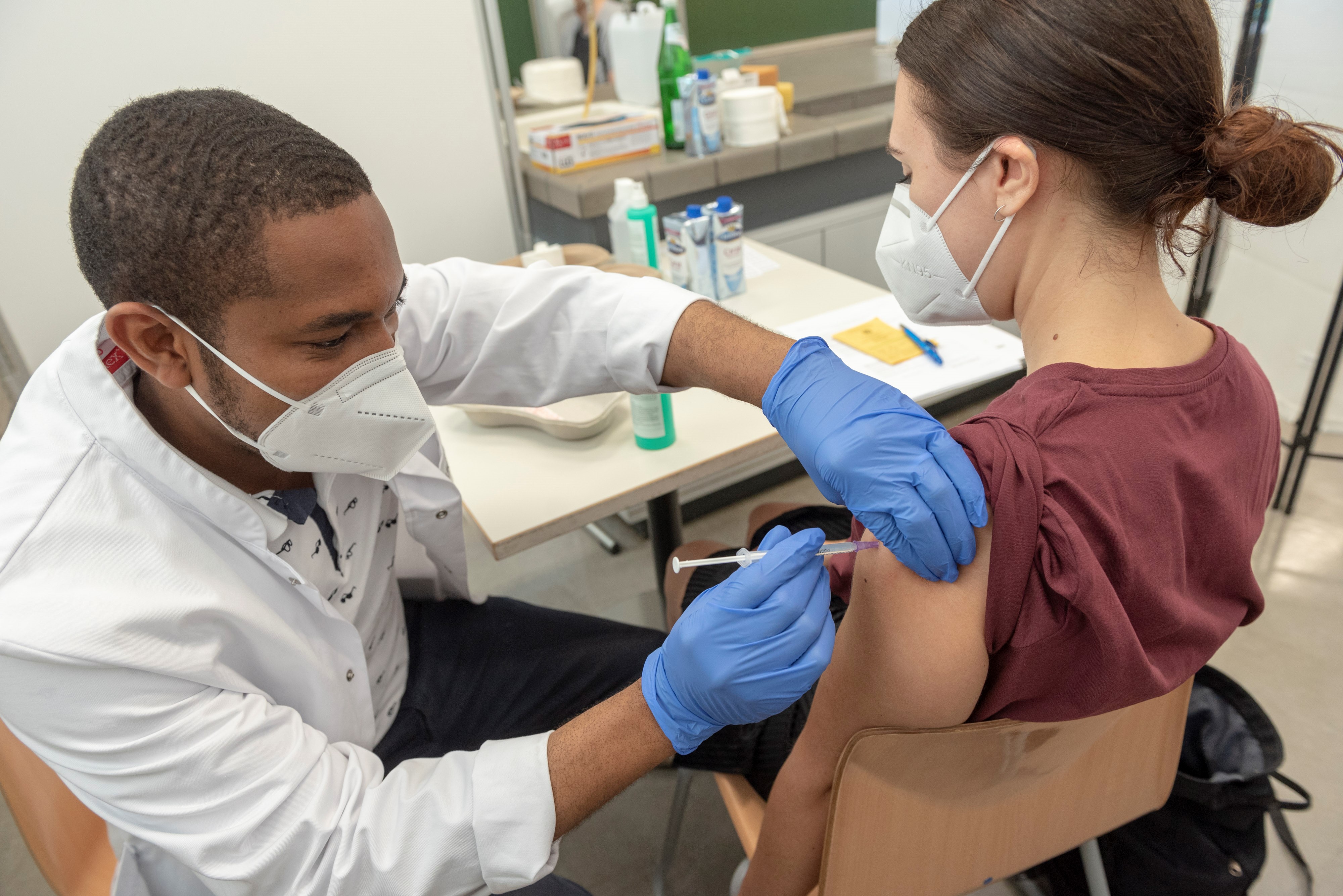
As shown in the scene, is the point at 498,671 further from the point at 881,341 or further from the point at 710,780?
the point at 881,341

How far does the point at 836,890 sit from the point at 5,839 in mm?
1838

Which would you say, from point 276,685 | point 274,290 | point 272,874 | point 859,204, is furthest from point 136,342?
point 859,204

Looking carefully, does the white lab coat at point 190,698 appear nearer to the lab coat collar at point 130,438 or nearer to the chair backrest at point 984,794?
the lab coat collar at point 130,438

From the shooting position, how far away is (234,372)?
840 mm

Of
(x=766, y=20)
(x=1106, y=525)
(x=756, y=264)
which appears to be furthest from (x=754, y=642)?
(x=766, y=20)

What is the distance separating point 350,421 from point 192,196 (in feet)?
0.88

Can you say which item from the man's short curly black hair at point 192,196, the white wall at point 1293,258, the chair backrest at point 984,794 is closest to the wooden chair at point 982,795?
the chair backrest at point 984,794

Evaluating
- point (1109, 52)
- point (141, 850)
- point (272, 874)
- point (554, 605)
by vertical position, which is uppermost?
point (1109, 52)

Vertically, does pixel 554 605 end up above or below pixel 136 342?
below

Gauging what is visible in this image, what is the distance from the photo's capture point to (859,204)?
Answer: 2.60m

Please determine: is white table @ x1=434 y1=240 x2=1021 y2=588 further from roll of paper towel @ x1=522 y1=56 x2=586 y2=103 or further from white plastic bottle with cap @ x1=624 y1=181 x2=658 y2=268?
roll of paper towel @ x1=522 y1=56 x2=586 y2=103

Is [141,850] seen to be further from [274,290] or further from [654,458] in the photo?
[654,458]

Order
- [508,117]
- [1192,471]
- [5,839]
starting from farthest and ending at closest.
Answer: [508,117]
[5,839]
[1192,471]

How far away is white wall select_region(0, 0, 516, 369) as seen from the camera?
5.27ft
